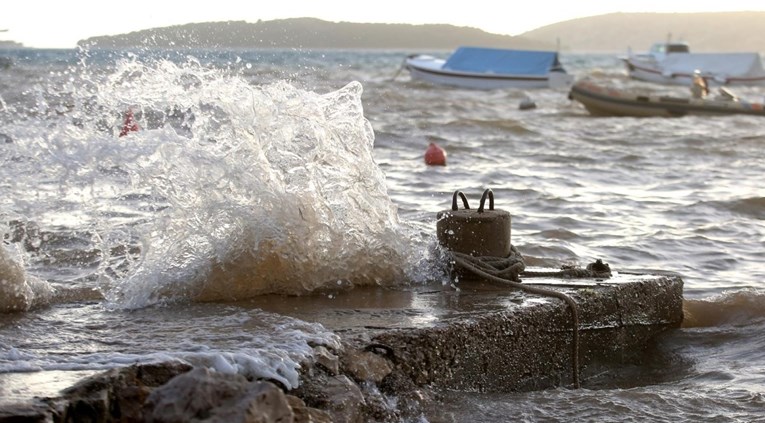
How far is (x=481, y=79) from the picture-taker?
145 feet

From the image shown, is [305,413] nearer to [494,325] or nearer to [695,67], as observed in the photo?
[494,325]

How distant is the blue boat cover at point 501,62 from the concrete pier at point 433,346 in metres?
40.8

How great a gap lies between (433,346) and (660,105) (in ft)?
75.2

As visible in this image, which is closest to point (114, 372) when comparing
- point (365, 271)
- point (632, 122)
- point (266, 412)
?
point (266, 412)

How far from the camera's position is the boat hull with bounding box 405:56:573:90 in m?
44.1

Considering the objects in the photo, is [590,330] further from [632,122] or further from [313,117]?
[632,122]

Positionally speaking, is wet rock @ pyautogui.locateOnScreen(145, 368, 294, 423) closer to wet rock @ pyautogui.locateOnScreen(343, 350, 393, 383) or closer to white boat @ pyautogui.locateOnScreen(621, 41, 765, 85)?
wet rock @ pyautogui.locateOnScreen(343, 350, 393, 383)

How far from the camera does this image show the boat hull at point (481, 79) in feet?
145

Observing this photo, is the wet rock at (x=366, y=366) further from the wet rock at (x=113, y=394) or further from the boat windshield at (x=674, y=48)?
the boat windshield at (x=674, y=48)

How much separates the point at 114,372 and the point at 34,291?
159 centimetres

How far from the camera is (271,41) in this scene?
11.2 m

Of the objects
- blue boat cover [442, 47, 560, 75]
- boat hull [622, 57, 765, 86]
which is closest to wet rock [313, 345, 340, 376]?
blue boat cover [442, 47, 560, 75]

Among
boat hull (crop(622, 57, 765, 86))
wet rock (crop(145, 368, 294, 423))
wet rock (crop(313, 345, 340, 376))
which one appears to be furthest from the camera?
boat hull (crop(622, 57, 765, 86))

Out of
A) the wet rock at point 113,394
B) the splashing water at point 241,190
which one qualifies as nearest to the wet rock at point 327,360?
the wet rock at point 113,394
